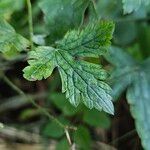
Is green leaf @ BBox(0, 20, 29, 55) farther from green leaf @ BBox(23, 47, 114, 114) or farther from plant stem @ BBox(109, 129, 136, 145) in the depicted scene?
plant stem @ BBox(109, 129, 136, 145)

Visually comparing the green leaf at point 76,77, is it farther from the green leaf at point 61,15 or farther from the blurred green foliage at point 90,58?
the green leaf at point 61,15

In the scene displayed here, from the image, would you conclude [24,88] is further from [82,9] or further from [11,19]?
[82,9]

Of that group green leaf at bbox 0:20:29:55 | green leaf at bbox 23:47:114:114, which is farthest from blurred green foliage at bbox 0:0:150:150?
green leaf at bbox 23:47:114:114

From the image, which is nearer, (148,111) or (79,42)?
(79,42)

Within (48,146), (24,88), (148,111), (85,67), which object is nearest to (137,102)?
(148,111)

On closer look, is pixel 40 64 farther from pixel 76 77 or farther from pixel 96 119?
pixel 96 119

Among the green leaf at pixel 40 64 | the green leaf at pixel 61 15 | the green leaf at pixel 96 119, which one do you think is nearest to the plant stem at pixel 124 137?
the green leaf at pixel 96 119
